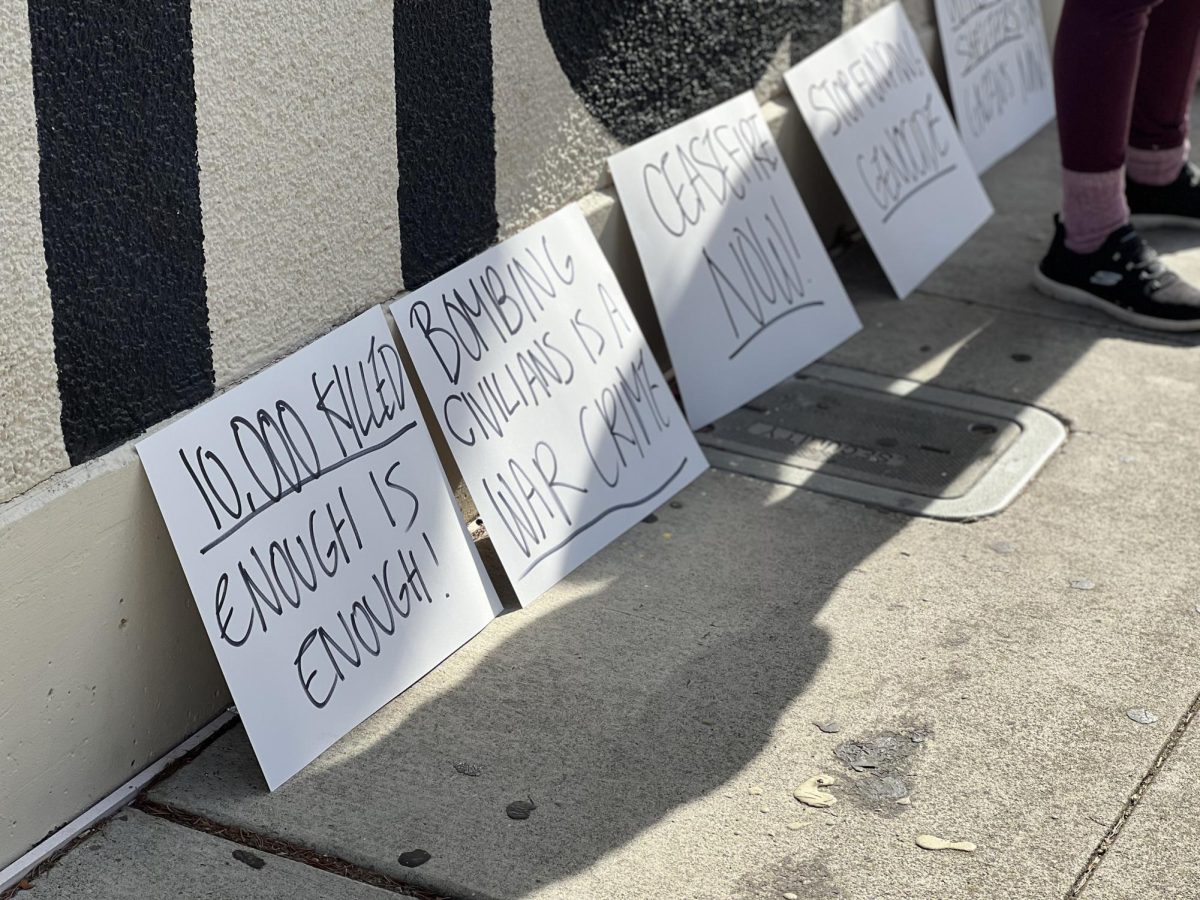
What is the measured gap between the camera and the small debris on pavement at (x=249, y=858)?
2156 millimetres

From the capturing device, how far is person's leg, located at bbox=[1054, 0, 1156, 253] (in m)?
Result: 3.67

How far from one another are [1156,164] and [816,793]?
273 cm

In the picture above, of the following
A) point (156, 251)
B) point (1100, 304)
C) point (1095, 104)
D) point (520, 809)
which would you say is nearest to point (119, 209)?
point (156, 251)

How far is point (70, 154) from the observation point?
6.78ft

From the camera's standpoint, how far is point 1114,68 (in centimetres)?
369

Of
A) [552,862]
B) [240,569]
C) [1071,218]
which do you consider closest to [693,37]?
[1071,218]

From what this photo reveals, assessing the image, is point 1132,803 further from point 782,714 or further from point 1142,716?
point 782,714

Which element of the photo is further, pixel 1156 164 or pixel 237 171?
pixel 1156 164

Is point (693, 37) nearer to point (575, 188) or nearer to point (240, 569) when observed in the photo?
point (575, 188)

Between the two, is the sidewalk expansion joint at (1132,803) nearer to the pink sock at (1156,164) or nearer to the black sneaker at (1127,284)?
the black sneaker at (1127,284)

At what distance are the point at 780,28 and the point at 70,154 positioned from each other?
91.6 inches

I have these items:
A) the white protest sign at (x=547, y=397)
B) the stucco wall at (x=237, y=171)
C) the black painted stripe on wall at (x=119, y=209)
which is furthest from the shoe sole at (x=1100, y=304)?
the black painted stripe on wall at (x=119, y=209)

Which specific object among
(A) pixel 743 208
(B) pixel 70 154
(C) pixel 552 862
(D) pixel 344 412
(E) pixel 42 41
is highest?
(E) pixel 42 41

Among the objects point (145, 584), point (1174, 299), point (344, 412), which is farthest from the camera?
point (1174, 299)
